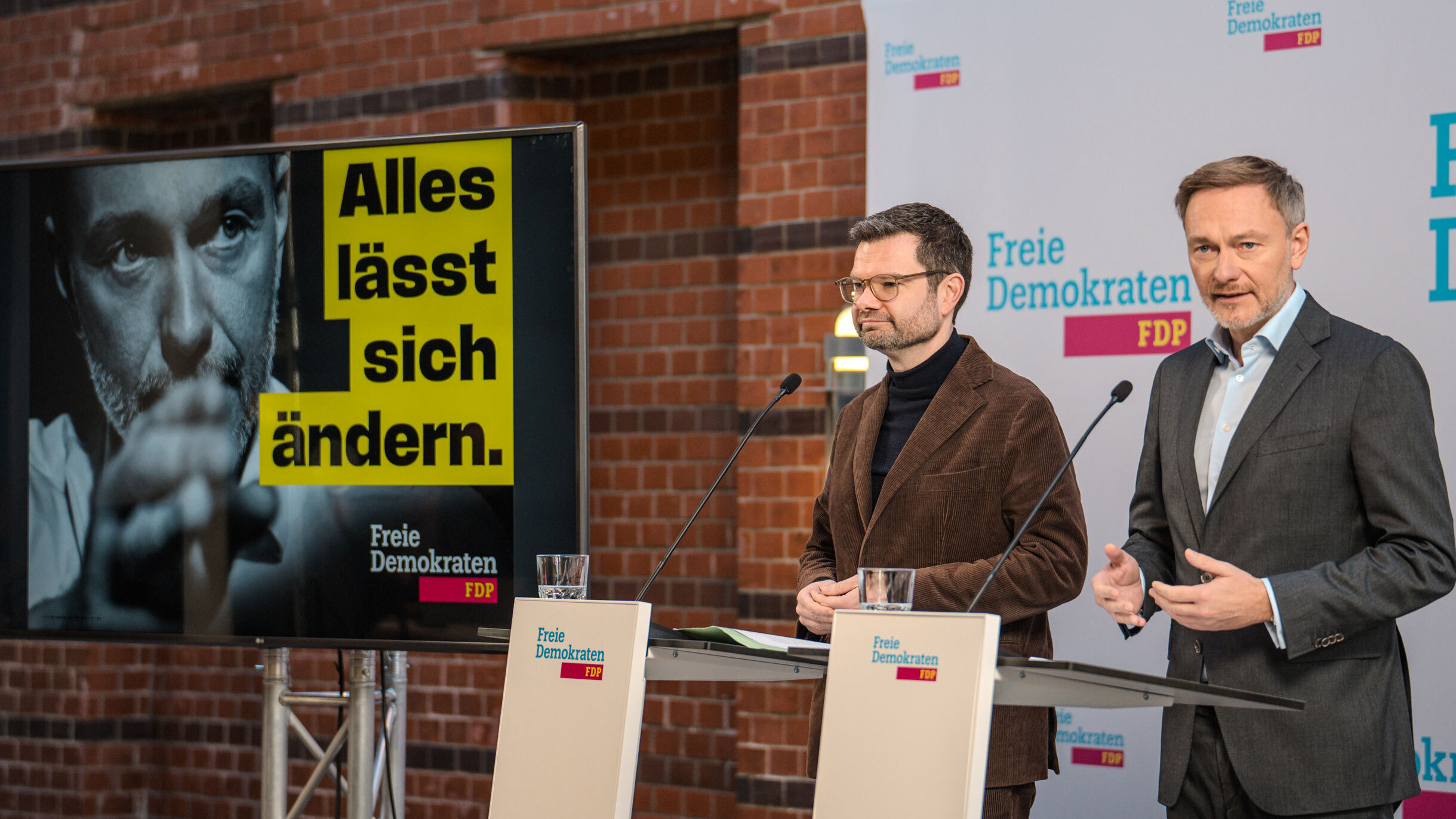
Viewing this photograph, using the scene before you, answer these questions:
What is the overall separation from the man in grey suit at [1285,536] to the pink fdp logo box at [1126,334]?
1008 mm

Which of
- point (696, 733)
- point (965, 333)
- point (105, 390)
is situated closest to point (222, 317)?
point (105, 390)

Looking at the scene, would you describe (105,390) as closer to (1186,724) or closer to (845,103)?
(845,103)

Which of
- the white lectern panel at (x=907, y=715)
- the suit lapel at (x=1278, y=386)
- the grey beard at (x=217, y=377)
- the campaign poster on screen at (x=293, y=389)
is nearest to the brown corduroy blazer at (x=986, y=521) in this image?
the suit lapel at (x=1278, y=386)

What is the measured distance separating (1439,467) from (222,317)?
2449 mm

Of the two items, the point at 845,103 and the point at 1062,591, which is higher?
the point at 845,103

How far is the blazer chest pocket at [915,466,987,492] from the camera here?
95.3 inches

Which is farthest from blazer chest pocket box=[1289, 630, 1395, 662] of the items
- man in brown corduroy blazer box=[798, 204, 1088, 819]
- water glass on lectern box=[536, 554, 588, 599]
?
water glass on lectern box=[536, 554, 588, 599]

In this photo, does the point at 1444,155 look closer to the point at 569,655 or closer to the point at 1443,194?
the point at 1443,194

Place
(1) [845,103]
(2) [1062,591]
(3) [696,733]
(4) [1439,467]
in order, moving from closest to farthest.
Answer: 1. (4) [1439,467]
2. (2) [1062,591]
3. (1) [845,103]
4. (3) [696,733]

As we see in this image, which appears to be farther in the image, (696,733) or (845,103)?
(696,733)

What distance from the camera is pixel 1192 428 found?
2193mm

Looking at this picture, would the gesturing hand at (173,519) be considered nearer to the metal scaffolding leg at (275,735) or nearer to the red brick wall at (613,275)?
the metal scaffolding leg at (275,735)

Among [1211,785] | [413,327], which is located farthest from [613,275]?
[1211,785]

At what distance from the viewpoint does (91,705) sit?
16.4 feet
